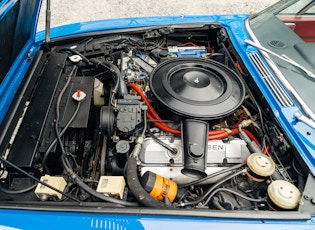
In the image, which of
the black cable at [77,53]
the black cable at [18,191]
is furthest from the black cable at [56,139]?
the black cable at [77,53]

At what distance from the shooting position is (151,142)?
1.83m

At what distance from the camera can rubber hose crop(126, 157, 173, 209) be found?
58.1 inches

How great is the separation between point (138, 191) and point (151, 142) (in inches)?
15.2

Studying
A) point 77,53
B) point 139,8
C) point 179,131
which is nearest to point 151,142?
point 179,131

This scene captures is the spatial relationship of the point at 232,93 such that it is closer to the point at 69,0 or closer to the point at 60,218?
the point at 60,218

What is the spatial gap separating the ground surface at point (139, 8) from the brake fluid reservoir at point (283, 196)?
3983 mm

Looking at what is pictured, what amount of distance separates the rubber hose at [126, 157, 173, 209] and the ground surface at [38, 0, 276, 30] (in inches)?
148

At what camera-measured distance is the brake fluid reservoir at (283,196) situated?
4.70ft

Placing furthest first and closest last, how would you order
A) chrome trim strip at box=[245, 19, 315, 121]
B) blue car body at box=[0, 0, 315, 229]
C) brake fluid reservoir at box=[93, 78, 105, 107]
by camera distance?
brake fluid reservoir at box=[93, 78, 105, 107] < chrome trim strip at box=[245, 19, 315, 121] < blue car body at box=[0, 0, 315, 229]

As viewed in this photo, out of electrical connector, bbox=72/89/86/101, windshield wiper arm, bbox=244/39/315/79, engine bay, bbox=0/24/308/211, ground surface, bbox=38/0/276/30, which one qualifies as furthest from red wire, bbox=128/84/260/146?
ground surface, bbox=38/0/276/30

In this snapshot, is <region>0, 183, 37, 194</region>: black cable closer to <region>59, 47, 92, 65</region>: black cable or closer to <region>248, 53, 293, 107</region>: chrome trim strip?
<region>59, 47, 92, 65</region>: black cable

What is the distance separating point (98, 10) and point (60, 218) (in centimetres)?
426

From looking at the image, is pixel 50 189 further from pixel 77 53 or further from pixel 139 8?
pixel 139 8

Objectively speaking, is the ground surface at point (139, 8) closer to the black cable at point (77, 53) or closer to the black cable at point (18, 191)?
the black cable at point (77, 53)
